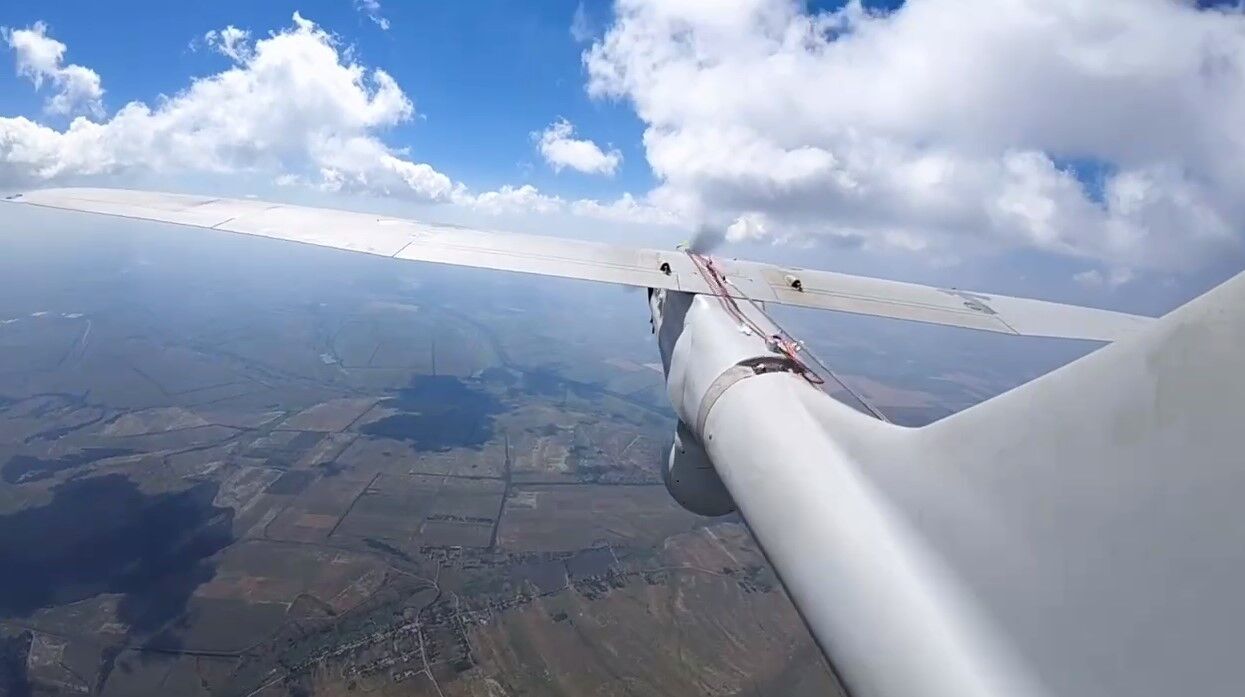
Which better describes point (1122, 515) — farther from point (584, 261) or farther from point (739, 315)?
point (584, 261)

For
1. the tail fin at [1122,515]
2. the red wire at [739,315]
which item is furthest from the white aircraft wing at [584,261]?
the tail fin at [1122,515]

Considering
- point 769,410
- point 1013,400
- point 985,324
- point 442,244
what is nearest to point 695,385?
point 769,410

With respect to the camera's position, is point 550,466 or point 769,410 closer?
point 769,410

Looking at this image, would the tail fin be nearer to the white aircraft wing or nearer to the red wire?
the red wire

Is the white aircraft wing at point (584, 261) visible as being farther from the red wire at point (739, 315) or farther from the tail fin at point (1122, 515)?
the tail fin at point (1122, 515)

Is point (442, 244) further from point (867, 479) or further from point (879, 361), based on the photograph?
point (879, 361)

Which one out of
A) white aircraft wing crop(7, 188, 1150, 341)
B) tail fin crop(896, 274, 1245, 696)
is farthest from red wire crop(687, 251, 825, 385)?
tail fin crop(896, 274, 1245, 696)
